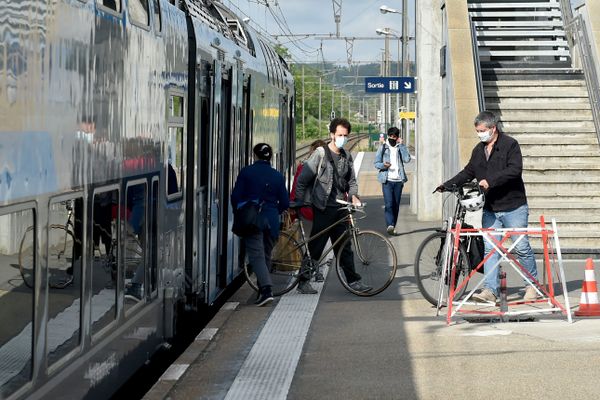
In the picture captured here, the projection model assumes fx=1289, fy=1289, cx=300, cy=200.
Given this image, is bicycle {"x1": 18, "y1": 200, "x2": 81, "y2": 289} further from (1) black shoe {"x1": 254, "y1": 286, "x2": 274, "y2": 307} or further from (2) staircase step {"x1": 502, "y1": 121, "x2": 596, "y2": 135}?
(2) staircase step {"x1": 502, "y1": 121, "x2": 596, "y2": 135}

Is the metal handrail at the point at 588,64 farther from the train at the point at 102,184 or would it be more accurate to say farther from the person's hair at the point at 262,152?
the train at the point at 102,184

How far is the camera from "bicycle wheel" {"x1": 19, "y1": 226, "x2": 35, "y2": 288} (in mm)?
5273

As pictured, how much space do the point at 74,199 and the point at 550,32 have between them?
57.7ft

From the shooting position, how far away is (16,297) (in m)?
5.22

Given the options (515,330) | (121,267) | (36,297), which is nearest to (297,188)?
(515,330)

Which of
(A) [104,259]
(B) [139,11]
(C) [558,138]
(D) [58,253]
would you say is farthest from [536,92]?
(D) [58,253]

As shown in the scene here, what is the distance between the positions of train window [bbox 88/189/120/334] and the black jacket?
4699 millimetres

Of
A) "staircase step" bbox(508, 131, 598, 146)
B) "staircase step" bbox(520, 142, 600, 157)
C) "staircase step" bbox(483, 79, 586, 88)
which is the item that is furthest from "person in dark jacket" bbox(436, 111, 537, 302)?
"staircase step" bbox(483, 79, 586, 88)

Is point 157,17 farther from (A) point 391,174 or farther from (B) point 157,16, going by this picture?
(A) point 391,174

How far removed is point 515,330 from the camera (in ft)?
33.5

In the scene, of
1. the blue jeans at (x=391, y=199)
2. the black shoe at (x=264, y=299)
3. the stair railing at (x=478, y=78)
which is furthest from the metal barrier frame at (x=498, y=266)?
the blue jeans at (x=391, y=199)

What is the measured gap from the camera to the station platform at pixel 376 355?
7.95 meters

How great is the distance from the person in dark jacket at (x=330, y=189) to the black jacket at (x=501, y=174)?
148 cm

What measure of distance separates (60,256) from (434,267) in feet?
19.6
